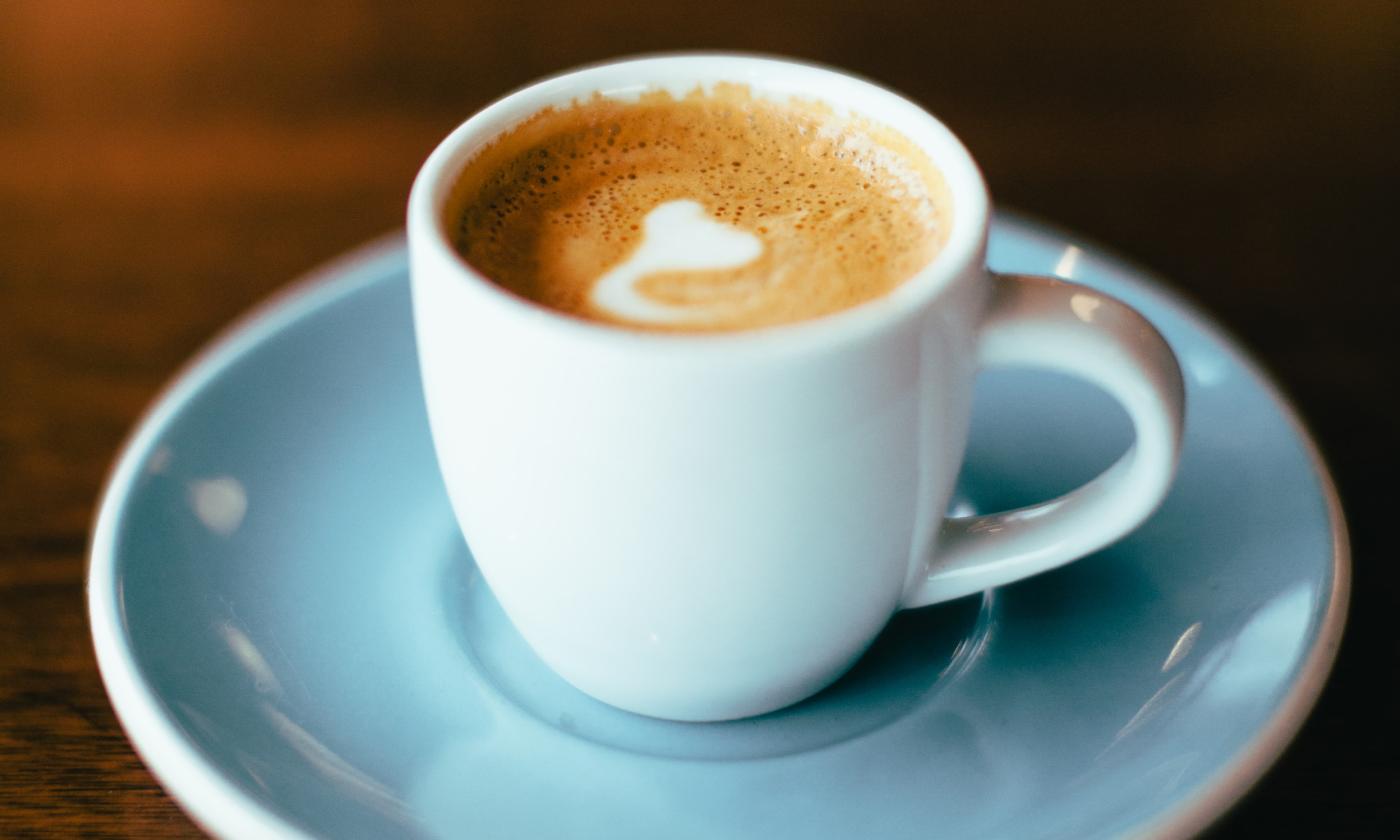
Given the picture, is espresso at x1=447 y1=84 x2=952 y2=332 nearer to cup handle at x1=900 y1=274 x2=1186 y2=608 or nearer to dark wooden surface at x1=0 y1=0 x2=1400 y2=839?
cup handle at x1=900 y1=274 x2=1186 y2=608

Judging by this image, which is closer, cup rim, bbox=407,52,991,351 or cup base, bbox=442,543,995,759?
cup rim, bbox=407,52,991,351

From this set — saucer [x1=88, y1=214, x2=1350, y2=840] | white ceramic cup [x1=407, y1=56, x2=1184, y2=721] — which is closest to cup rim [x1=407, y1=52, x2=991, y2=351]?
white ceramic cup [x1=407, y1=56, x2=1184, y2=721]

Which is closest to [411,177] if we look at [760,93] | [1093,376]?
[760,93]

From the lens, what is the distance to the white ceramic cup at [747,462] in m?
0.61

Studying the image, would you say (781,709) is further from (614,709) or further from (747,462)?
(747,462)

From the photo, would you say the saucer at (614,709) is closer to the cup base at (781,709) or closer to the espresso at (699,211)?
the cup base at (781,709)

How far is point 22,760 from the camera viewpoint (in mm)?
783

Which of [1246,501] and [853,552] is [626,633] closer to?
[853,552]

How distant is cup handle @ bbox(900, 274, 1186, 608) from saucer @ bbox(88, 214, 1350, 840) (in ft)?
0.27

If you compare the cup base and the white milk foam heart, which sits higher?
the white milk foam heart

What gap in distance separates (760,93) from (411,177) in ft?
2.24

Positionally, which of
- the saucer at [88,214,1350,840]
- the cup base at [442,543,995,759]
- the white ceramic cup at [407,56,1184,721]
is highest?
the white ceramic cup at [407,56,1184,721]

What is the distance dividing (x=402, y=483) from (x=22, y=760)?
0.33 meters

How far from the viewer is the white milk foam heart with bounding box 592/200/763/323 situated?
733 mm
